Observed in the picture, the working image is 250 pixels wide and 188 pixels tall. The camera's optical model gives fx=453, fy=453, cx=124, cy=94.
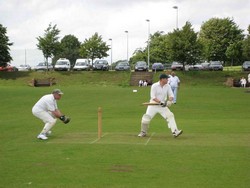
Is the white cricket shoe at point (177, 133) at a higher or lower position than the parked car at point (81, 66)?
lower

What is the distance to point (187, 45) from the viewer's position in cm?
6353

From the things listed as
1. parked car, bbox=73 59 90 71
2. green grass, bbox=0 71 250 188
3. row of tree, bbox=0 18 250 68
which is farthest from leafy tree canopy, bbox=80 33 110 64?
green grass, bbox=0 71 250 188

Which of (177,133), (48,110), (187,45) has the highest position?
(187,45)

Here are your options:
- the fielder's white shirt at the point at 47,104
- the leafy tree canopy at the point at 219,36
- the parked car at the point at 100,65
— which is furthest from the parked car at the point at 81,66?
the fielder's white shirt at the point at 47,104

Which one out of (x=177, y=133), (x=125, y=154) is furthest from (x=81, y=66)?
(x=125, y=154)

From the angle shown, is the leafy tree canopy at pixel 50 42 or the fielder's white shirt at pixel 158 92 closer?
the fielder's white shirt at pixel 158 92

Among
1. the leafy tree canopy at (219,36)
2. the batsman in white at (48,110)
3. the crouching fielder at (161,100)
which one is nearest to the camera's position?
the crouching fielder at (161,100)

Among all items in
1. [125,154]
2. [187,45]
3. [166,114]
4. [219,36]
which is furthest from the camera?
[219,36]

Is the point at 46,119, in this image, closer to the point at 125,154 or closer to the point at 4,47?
the point at 125,154

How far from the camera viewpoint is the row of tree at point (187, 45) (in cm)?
6450

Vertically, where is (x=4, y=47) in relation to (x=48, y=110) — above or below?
above

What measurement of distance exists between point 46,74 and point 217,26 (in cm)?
5299

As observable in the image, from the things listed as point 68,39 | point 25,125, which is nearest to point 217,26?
point 68,39

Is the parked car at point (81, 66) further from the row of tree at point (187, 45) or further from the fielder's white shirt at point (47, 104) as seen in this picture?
the fielder's white shirt at point (47, 104)
